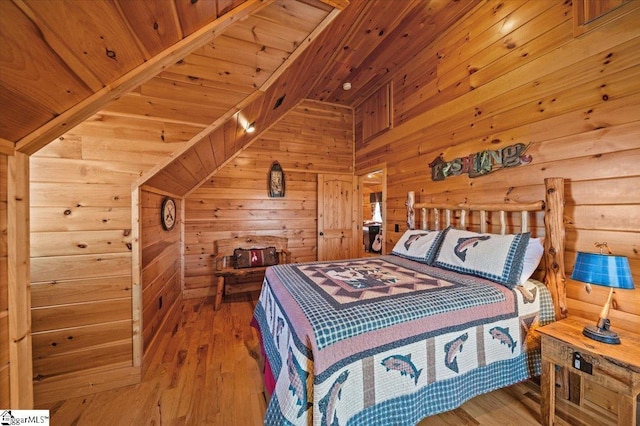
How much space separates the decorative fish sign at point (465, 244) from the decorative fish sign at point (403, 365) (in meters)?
1.06

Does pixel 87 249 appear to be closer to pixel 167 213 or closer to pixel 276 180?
pixel 167 213

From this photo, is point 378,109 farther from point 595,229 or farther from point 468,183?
point 595,229

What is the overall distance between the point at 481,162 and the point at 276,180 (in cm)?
282

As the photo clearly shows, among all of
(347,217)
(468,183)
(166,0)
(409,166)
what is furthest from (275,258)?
(166,0)

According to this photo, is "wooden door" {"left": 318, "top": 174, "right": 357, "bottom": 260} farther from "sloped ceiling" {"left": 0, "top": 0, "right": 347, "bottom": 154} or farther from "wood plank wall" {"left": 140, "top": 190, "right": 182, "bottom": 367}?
"sloped ceiling" {"left": 0, "top": 0, "right": 347, "bottom": 154}

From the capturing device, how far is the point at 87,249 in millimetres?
1667

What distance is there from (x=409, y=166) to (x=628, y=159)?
1.88m

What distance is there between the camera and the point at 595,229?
159cm

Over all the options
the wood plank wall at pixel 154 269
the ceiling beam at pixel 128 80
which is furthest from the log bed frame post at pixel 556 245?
the wood plank wall at pixel 154 269

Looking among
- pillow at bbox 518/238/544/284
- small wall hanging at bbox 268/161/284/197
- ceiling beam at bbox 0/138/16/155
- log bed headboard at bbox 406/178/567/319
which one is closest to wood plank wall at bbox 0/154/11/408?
ceiling beam at bbox 0/138/16/155

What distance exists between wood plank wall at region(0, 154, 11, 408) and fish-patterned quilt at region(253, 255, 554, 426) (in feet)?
3.12

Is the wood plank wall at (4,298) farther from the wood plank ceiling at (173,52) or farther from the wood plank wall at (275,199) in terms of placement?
the wood plank wall at (275,199)

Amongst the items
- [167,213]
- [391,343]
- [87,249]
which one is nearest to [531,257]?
[391,343]

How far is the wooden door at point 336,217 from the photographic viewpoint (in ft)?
14.0
